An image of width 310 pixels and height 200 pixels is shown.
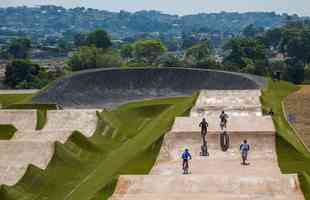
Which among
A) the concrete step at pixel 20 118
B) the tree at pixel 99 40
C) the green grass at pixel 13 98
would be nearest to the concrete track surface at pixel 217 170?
the concrete step at pixel 20 118

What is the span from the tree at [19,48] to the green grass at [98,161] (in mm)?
108654

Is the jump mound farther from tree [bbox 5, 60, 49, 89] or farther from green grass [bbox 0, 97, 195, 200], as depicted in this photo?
tree [bbox 5, 60, 49, 89]

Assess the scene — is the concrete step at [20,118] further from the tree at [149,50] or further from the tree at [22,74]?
the tree at [149,50]

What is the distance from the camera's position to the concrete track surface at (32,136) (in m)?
29.9

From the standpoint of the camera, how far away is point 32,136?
36.3 metres

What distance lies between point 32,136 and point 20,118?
618cm

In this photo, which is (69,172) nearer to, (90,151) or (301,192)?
(90,151)

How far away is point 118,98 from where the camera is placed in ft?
186

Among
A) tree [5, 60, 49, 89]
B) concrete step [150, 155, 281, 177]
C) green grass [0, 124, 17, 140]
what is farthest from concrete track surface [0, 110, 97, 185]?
tree [5, 60, 49, 89]

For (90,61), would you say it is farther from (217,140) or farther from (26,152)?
(217,140)

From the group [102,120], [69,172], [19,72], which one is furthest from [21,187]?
[19,72]

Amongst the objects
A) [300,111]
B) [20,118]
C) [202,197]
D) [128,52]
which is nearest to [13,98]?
[20,118]

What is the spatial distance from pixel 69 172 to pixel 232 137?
6.60m

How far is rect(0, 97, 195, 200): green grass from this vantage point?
2653 cm
